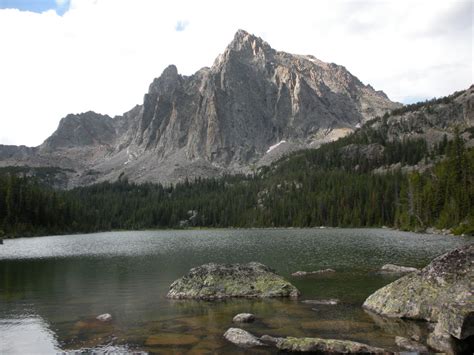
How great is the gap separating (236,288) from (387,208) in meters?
154

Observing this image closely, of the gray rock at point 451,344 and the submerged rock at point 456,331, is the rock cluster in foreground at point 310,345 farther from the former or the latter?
the submerged rock at point 456,331

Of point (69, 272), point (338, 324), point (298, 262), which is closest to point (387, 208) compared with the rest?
point (298, 262)

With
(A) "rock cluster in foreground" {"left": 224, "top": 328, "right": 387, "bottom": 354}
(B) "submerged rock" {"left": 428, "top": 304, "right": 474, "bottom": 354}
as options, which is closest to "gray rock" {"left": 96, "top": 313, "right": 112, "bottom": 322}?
(A) "rock cluster in foreground" {"left": 224, "top": 328, "right": 387, "bottom": 354}

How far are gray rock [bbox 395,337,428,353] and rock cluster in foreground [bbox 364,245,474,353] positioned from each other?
2.02ft

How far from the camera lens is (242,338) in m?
24.3

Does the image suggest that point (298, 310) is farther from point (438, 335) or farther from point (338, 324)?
point (438, 335)

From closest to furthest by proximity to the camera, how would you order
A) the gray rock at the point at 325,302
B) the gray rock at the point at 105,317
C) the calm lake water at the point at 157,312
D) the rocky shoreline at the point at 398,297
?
1. the rocky shoreline at the point at 398,297
2. the calm lake water at the point at 157,312
3. the gray rock at the point at 105,317
4. the gray rock at the point at 325,302

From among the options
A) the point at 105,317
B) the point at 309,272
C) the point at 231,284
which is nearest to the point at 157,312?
the point at 105,317

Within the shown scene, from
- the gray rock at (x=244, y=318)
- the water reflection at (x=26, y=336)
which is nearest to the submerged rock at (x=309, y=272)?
the gray rock at (x=244, y=318)

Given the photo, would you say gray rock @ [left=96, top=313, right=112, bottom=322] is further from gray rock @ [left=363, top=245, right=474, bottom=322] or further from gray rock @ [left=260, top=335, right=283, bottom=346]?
gray rock @ [left=363, top=245, right=474, bottom=322]

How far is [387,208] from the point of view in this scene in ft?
591

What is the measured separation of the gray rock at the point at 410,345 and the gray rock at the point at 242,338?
763cm

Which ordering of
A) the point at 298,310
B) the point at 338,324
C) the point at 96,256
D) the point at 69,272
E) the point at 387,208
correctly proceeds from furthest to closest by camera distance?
the point at 387,208 → the point at 96,256 → the point at 69,272 → the point at 298,310 → the point at 338,324

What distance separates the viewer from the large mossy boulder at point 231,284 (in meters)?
39.0
